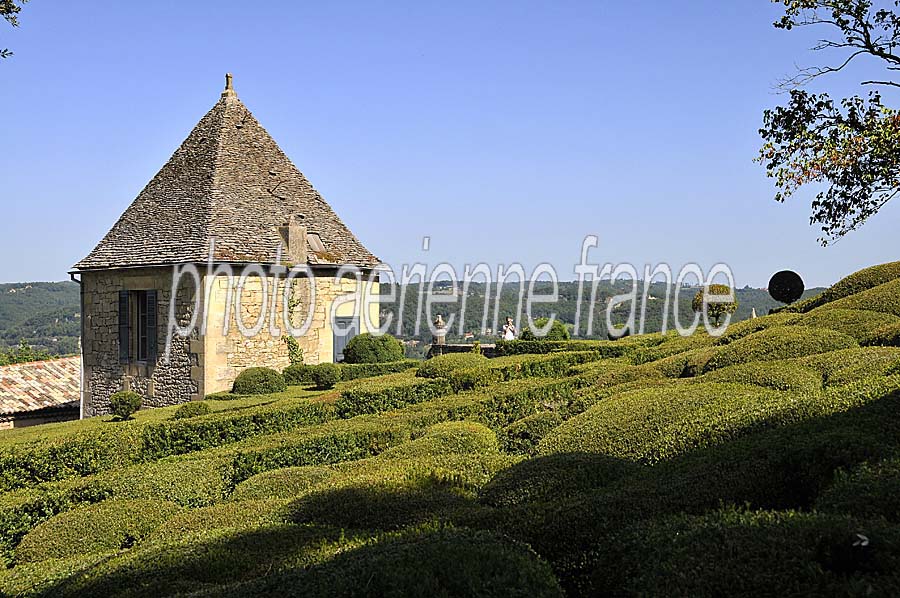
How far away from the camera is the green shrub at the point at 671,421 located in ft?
23.6

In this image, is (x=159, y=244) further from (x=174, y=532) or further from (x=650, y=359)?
(x=174, y=532)

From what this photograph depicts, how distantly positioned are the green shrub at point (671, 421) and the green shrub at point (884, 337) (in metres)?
2.63

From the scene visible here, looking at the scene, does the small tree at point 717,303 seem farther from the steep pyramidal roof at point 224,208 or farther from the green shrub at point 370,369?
the steep pyramidal roof at point 224,208

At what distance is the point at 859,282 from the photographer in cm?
1520

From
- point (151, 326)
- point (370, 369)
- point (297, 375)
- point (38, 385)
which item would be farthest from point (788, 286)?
point (38, 385)

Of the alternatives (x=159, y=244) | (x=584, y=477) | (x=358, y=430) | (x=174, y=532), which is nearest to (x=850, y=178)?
(x=584, y=477)

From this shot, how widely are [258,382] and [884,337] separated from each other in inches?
513

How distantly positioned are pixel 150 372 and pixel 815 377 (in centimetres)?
1641

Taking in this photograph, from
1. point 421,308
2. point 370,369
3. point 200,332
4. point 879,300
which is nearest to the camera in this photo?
point 879,300

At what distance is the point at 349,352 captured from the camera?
22.1 metres

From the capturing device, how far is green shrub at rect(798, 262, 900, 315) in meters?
14.8

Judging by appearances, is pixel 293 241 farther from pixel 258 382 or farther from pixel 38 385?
pixel 38 385

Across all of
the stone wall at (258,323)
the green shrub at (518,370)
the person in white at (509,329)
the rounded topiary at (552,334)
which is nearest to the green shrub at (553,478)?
the green shrub at (518,370)

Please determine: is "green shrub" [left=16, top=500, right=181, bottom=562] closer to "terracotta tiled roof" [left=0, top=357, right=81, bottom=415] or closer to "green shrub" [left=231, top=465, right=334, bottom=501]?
"green shrub" [left=231, top=465, right=334, bottom=501]
